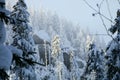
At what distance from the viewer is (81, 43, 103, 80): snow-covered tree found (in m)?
33.5

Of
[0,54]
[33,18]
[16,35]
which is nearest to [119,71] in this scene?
[0,54]

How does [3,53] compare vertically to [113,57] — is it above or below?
above

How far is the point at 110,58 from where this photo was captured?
57.1 feet

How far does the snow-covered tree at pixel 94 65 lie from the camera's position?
110 feet

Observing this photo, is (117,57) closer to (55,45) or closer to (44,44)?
(55,45)

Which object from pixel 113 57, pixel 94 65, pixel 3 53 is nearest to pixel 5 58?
pixel 3 53

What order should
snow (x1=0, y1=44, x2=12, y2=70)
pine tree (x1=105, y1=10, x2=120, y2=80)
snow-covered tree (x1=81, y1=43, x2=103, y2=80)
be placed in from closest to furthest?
1. snow (x1=0, y1=44, x2=12, y2=70)
2. pine tree (x1=105, y1=10, x2=120, y2=80)
3. snow-covered tree (x1=81, y1=43, x2=103, y2=80)

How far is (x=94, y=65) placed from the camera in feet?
113

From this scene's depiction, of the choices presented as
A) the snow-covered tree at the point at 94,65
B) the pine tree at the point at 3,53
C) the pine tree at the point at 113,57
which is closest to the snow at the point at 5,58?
the pine tree at the point at 3,53

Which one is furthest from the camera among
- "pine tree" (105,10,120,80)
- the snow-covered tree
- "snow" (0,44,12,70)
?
the snow-covered tree

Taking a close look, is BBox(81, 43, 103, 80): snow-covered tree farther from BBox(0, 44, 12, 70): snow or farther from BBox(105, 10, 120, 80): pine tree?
BBox(0, 44, 12, 70): snow

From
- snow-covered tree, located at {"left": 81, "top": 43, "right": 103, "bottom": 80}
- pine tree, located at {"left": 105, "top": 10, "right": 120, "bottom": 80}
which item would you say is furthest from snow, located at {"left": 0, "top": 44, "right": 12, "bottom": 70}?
snow-covered tree, located at {"left": 81, "top": 43, "right": 103, "bottom": 80}

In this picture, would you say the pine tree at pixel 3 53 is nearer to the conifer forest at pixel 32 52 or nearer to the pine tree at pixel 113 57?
the conifer forest at pixel 32 52

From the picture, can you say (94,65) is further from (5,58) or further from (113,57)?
(5,58)
